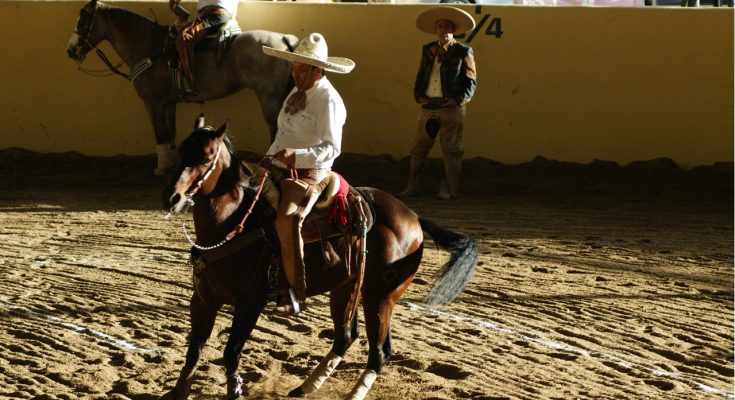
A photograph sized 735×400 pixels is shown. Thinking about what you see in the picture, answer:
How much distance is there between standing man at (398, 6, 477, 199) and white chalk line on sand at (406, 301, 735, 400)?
464cm

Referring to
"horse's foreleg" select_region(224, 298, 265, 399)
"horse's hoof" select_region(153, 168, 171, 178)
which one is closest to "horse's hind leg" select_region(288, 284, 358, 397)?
"horse's foreleg" select_region(224, 298, 265, 399)

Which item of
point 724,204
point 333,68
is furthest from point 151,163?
point 333,68

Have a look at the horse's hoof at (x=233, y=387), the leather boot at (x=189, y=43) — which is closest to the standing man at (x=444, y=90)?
the leather boot at (x=189, y=43)

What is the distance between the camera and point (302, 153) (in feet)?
19.9

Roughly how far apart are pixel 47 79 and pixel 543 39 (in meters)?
6.50

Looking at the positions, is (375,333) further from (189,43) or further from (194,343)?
(189,43)

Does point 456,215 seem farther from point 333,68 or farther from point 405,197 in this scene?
point 333,68

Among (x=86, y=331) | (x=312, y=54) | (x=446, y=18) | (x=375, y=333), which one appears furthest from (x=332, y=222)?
(x=446, y=18)

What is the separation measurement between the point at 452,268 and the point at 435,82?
6.42m

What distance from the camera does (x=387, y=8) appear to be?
14.6 metres

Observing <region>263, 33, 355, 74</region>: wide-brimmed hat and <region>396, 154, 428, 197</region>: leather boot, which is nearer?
<region>263, 33, 355, 74</region>: wide-brimmed hat

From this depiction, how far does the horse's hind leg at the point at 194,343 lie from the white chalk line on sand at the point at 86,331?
109 cm

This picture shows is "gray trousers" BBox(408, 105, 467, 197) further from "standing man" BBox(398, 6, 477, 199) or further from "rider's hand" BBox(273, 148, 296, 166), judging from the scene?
"rider's hand" BBox(273, 148, 296, 166)

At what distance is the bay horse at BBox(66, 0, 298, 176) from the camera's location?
13875 millimetres
